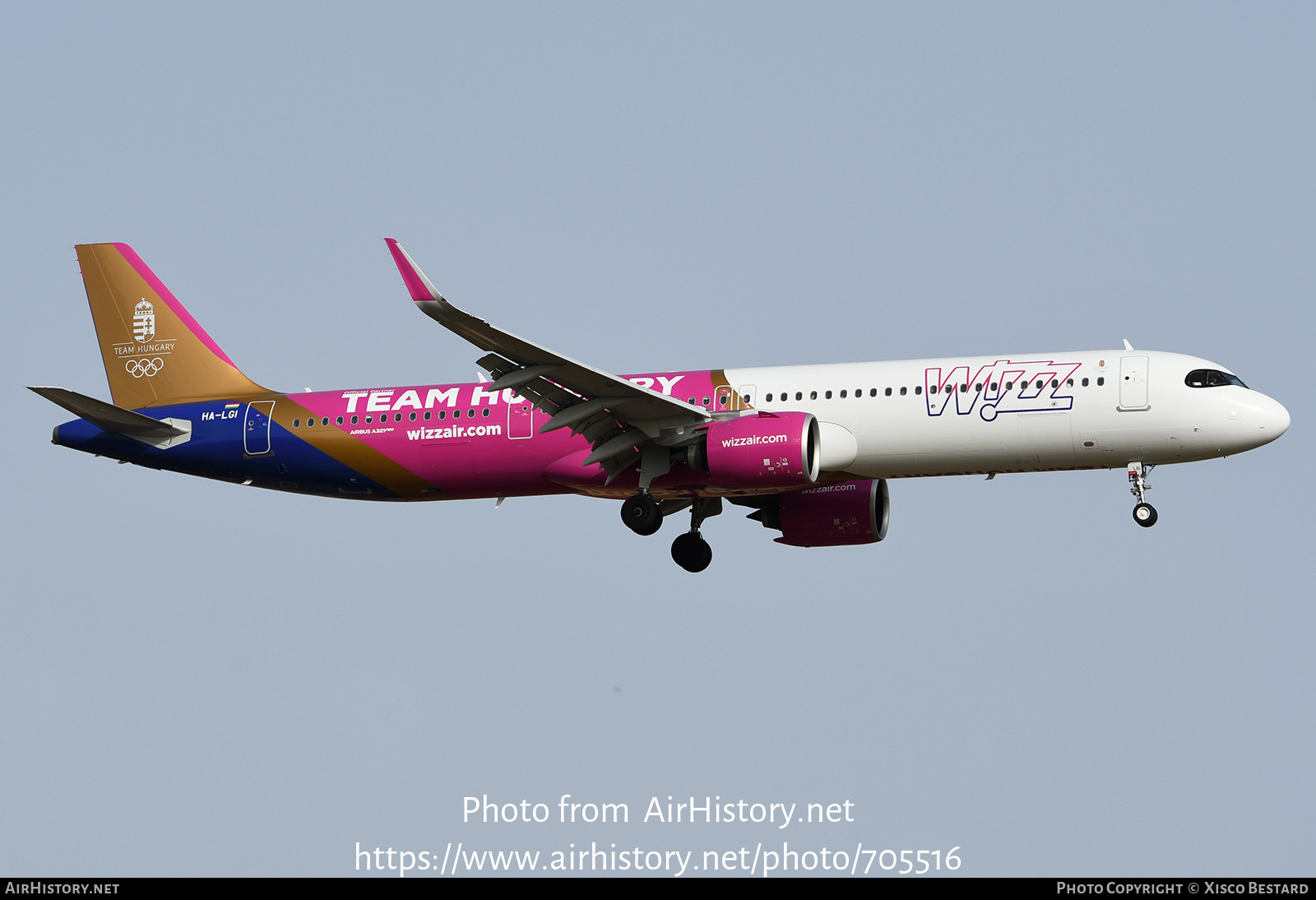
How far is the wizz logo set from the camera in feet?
122

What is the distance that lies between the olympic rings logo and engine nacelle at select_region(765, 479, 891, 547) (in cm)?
1651

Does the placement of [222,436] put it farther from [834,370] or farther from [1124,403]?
[1124,403]

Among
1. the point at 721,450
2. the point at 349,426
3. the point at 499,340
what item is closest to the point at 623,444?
the point at 721,450

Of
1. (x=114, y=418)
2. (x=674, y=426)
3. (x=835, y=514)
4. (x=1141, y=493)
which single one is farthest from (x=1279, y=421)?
(x=114, y=418)

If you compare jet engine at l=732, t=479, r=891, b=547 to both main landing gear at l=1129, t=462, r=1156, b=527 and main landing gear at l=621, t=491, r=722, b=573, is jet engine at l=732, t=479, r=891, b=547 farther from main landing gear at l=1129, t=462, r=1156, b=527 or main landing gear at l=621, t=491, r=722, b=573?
main landing gear at l=1129, t=462, r=1156, b=527

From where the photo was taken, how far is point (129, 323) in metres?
44.9

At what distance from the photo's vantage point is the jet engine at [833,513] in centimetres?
4212

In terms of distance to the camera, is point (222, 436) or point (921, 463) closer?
point (921, 463)

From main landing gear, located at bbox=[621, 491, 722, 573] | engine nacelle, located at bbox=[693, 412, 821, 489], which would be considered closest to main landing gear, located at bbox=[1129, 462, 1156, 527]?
engine nacelle, located at bbox=[693, 412, 821, 489]

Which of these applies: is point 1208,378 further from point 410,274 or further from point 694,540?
point 410,274

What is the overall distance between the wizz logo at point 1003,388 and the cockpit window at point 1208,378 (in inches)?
94.7

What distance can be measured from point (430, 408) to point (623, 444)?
5.58 m

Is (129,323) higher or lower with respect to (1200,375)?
higher

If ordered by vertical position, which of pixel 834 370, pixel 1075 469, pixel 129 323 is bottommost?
pixel 1075 469
